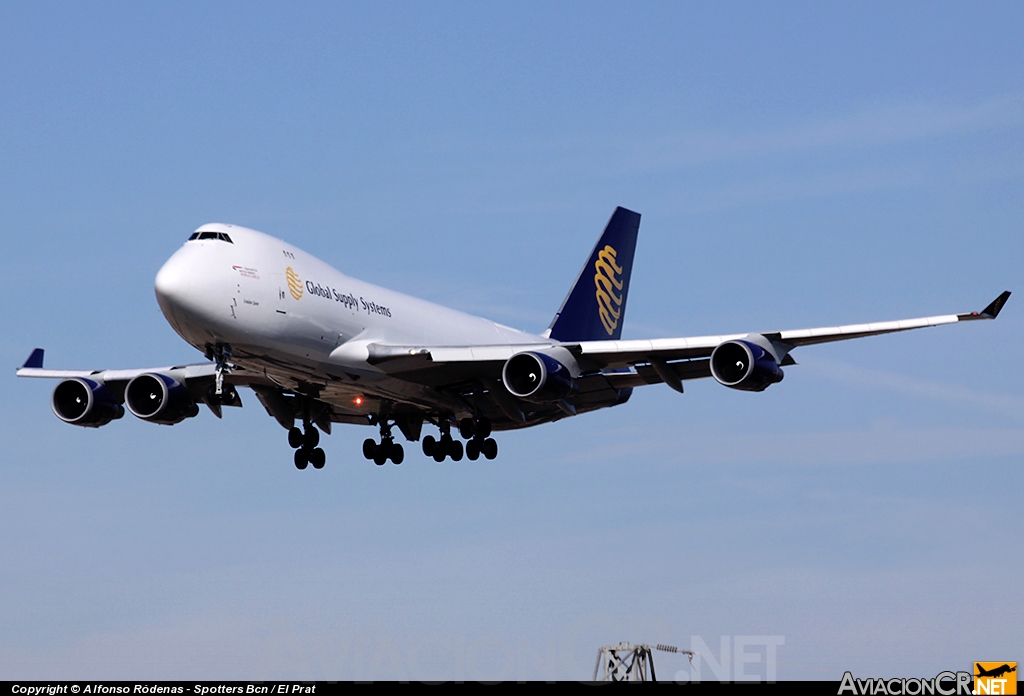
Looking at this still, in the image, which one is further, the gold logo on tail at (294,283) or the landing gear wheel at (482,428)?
the landing gear wheel at (482,428)

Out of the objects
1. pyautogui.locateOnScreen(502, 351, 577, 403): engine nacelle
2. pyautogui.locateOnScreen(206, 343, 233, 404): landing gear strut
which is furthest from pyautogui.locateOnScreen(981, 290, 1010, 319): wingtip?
pyautogui.locateOnScreen(206, 343, 233, 404): landing gear strut

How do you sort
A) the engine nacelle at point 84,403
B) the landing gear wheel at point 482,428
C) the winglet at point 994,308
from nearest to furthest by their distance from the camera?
the winglet at point 994,308 < the engine nacelle at point 84,403 < the landing gear wheel at point 482,428

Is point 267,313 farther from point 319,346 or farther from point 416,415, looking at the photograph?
point 416,415

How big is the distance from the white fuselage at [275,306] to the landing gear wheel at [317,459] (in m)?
5.49

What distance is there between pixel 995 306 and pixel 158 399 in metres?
24.3

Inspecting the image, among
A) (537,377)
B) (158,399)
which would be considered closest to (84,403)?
(158,399)

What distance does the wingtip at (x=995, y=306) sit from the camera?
1384 inches

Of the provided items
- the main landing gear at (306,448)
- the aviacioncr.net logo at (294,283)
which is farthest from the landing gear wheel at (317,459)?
the aviacioncr.net logo at (294,283)

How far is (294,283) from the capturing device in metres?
38.5

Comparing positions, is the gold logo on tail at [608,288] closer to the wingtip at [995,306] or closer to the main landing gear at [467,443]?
the main landing gear at [467,443]

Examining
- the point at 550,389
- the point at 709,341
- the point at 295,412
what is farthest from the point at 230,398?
the point at 709,341

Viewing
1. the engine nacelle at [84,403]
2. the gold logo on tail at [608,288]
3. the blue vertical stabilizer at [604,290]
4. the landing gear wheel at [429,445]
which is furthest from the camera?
the gold logo on tail at [608,288]

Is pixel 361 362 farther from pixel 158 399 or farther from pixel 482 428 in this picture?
pixel 158 399

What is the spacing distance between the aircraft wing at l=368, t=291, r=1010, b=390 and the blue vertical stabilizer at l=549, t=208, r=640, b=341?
27.7 feet
